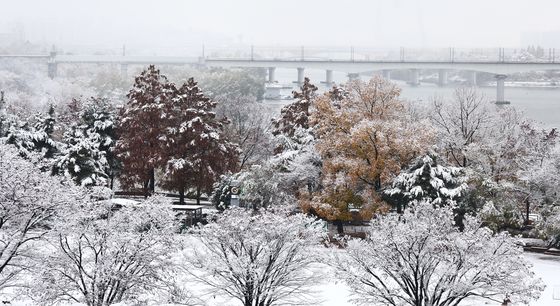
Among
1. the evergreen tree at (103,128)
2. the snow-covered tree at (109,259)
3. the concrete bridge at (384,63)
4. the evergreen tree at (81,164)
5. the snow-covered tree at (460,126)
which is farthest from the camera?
the concrete bridge at (384,63)

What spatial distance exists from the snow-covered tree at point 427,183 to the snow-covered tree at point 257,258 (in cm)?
1267

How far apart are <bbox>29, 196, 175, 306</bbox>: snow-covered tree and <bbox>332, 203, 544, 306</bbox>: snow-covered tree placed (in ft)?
18.1

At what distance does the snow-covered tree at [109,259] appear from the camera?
71.0ft

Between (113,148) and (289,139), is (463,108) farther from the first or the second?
(113,148)

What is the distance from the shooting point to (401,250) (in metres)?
22.6

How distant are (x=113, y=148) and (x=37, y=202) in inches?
918

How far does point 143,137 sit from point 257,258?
21.8 metres

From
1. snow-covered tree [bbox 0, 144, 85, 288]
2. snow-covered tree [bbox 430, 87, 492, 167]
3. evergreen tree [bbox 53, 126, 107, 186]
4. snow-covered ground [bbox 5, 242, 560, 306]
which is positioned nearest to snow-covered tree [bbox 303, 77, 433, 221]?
snow-covered tree [bbox 430, 87, 492, 167]

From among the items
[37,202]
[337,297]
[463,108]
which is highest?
[463,108]

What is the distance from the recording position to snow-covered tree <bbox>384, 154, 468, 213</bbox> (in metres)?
36.3

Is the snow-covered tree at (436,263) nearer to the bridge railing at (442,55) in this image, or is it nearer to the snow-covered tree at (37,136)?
the snow-covered tree at (37,136)

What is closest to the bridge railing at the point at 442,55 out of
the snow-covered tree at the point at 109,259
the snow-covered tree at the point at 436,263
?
the snow-covered tree at the point at 436,263

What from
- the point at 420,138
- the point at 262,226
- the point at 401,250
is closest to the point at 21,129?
the point at 420,138

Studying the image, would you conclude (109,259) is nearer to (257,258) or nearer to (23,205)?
(23,205)
